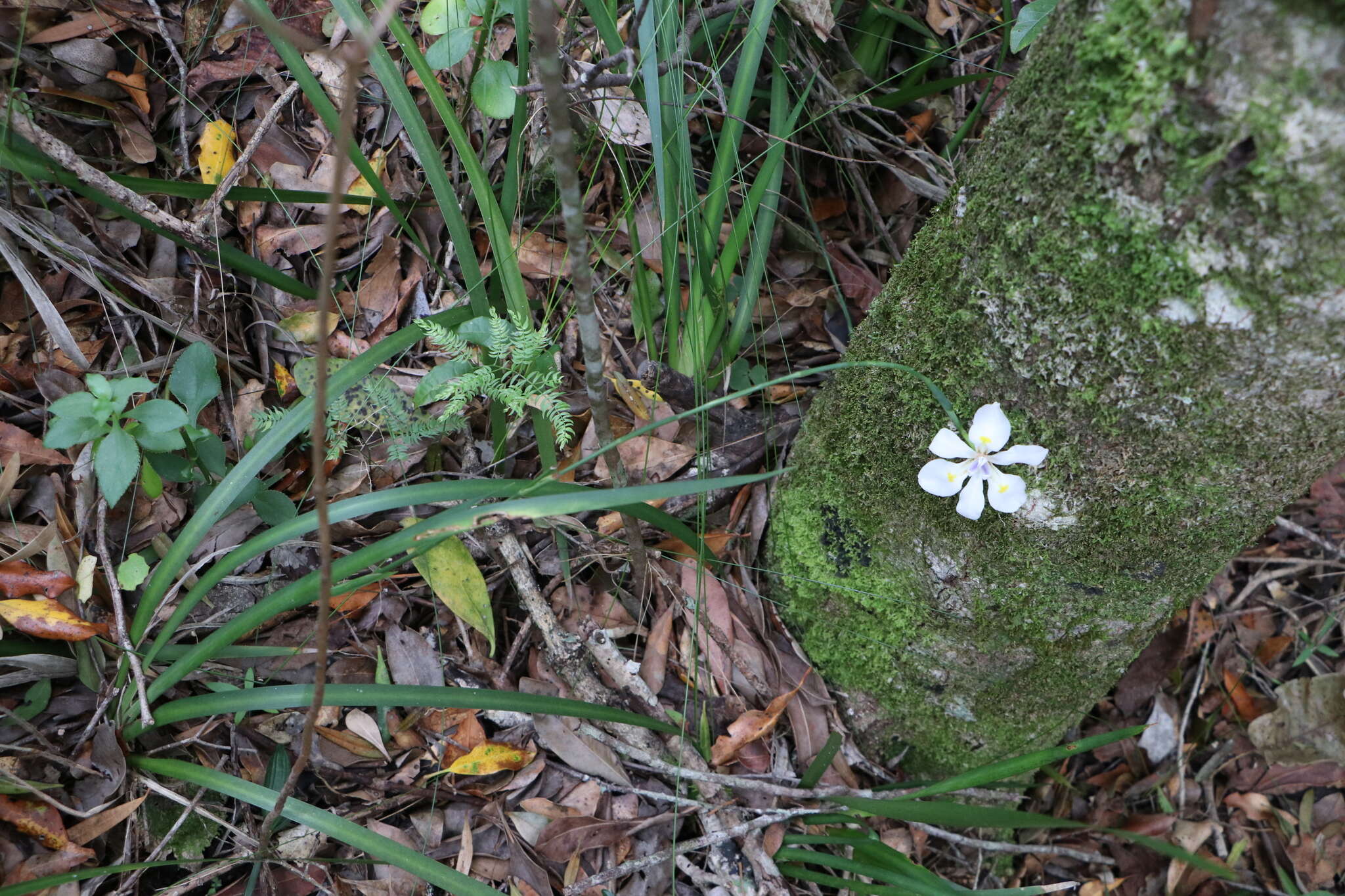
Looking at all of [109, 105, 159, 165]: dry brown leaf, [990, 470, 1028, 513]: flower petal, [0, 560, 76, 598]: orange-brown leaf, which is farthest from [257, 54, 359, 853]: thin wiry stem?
[109, 105, 159, 165]: dry brown leaf

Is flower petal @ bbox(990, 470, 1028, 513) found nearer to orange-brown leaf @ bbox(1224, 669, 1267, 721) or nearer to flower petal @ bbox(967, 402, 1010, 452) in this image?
flower petal @ bbox(967, 402, 1010, 452)

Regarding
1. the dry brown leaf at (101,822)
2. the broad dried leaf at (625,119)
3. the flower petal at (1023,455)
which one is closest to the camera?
the flower petal at (1023,455)

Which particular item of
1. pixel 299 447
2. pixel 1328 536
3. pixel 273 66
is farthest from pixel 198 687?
pixel 1328 536

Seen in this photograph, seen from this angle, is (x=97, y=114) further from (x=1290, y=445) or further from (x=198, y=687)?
(x=1290, y=445)

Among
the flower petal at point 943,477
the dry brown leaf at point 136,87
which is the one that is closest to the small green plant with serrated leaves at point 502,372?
the flower petal at point 943,477

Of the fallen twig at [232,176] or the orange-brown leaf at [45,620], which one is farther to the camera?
the fallen twig at [232,176]

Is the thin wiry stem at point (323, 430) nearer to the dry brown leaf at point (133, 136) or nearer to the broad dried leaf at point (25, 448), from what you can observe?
the broad dried leaf at point (25, 448)
